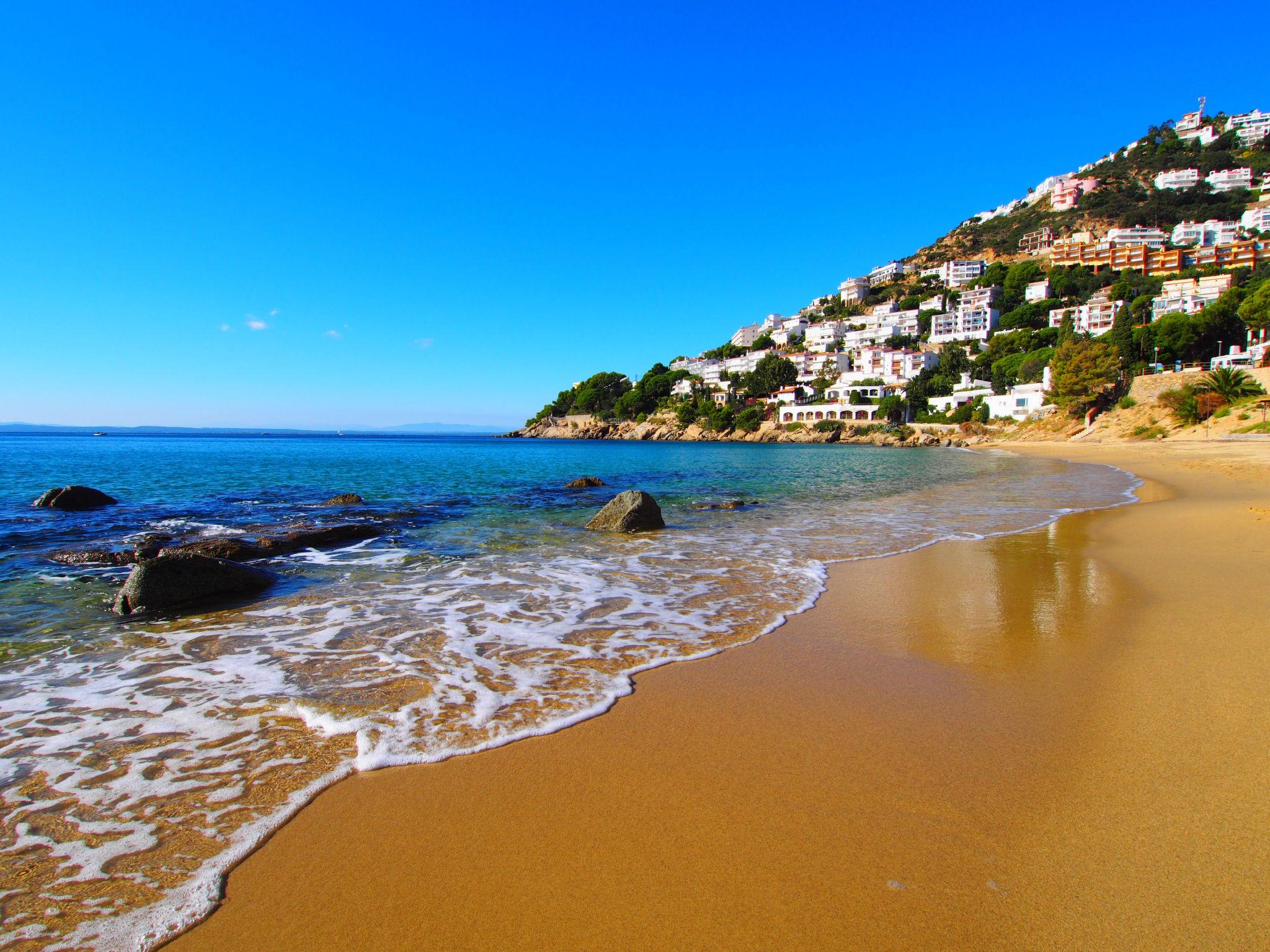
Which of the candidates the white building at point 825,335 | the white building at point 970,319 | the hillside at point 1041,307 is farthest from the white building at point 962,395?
the white building at point 825,335

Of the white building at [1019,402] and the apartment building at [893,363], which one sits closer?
the white building at [1019,402]

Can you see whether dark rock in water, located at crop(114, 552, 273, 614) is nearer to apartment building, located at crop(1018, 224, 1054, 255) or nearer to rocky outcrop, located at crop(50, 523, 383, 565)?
rocky outcrop, located at crop(50, 523, 383, 565)

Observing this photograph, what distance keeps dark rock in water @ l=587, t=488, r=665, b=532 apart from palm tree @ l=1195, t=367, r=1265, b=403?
165 feet

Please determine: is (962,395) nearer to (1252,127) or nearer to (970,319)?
(970,319)

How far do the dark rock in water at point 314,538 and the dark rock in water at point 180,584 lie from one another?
9.30 feet

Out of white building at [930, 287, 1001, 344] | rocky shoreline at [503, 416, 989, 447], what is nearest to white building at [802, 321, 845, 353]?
white building at [930, 287, 1001, 344]

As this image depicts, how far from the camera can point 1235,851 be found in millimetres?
2883

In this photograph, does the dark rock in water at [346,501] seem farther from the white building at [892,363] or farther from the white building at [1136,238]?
the white building at [1136,238]

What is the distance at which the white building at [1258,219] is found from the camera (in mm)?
131625

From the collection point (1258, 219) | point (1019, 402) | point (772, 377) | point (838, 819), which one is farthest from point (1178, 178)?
point (838, 819)

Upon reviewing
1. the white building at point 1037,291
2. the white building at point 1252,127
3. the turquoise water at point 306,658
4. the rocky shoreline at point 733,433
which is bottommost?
the turquoise water at point 306,658

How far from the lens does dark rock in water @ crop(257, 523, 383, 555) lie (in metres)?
11.5

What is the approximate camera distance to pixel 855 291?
19138cm

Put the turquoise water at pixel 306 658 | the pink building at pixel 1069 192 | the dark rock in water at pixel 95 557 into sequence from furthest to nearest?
the pink building at pixel 1069 192
the dark rock in water at pixel 95 557
the turquoise water at pixel 306 658
